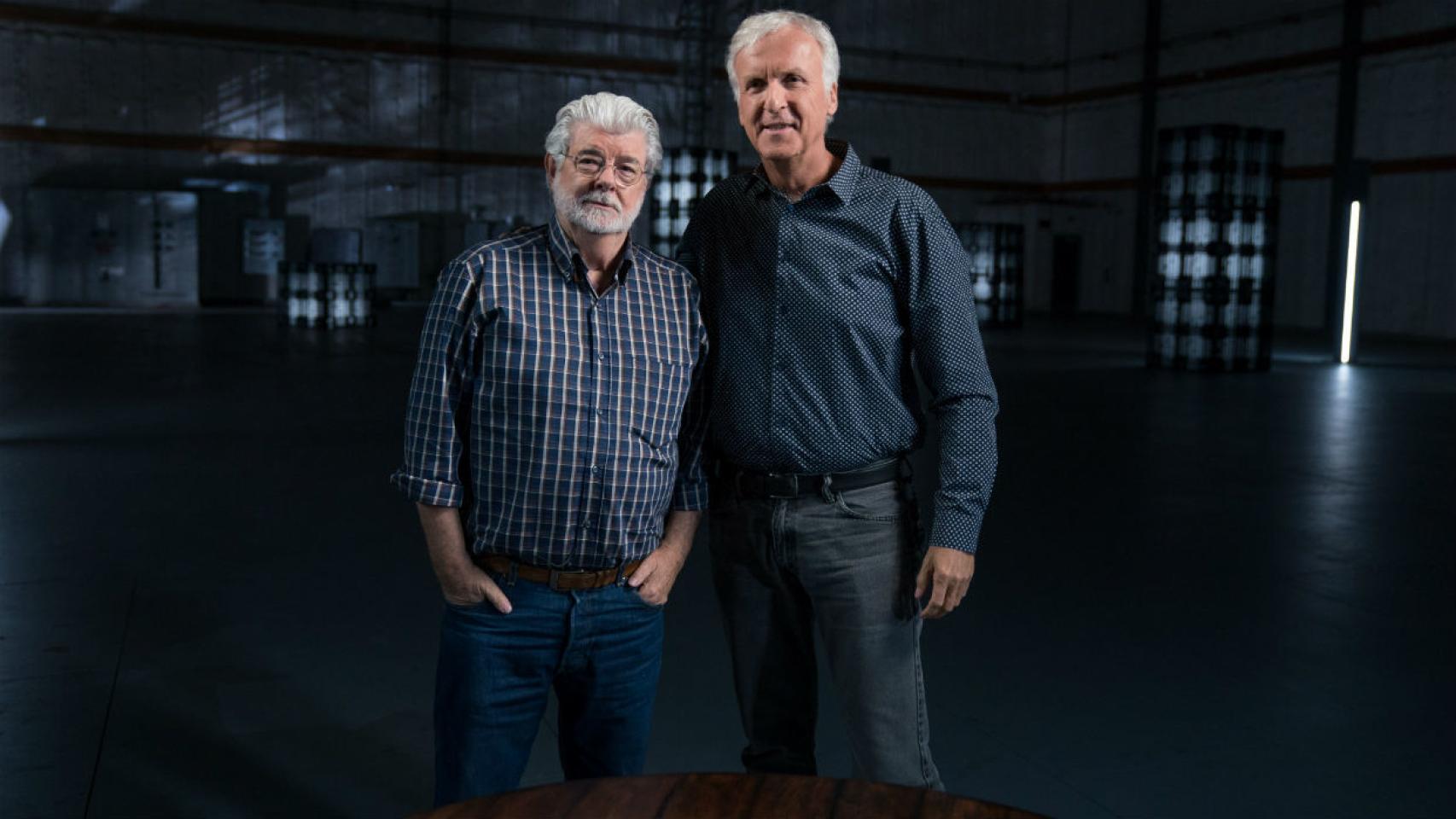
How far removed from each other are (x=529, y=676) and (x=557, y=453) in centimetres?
47

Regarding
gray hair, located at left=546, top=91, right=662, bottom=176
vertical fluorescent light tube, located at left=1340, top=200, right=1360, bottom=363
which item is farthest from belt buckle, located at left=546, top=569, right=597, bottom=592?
vertical fluorescent light tube, located at left=1340, top=200, right=1360, bottom=363

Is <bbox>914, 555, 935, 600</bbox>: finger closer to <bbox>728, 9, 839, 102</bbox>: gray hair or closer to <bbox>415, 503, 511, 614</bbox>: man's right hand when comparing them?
<bbox>415, 503, 511, 614</bbox>: man's right hand

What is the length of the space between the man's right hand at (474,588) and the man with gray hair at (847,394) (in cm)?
53

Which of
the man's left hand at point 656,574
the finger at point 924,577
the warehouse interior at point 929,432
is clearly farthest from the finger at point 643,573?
the warehouse interior at point 929,432

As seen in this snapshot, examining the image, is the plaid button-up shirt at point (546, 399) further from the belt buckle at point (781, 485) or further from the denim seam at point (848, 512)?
the denim seam at point (848, 512)

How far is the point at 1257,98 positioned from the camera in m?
30.7

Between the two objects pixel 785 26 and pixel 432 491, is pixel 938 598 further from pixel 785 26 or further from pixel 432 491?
pixel 785 26

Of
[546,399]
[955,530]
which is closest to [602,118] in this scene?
[546,399]

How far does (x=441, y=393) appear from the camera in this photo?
7.80ft

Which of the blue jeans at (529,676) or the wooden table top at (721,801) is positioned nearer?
the wooden table top at (721,801)

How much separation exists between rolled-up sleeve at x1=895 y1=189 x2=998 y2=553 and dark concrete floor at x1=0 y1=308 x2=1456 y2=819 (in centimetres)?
127

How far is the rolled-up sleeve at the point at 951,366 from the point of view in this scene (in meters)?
2.55

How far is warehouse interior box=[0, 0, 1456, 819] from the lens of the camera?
3.90m

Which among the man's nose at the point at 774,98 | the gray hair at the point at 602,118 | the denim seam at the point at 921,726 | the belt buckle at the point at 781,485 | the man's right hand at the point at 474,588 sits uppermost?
the man's nose at the point at 774,98
